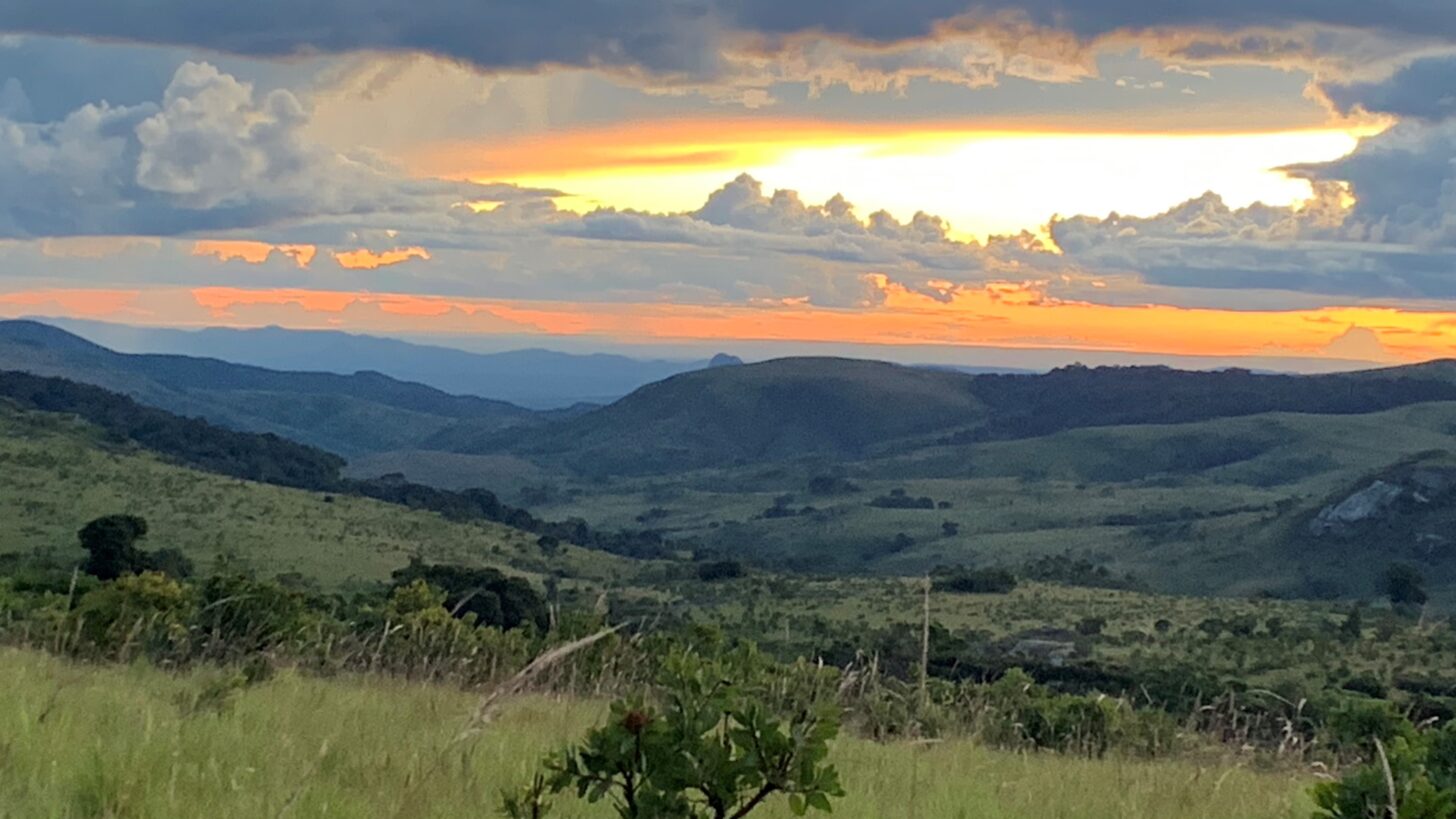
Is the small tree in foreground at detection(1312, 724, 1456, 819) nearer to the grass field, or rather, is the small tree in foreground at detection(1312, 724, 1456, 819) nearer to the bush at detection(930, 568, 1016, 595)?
the grass field

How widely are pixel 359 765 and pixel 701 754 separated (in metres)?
2.20

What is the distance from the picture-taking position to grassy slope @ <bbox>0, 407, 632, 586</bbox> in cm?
5619

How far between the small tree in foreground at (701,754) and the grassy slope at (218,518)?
48692 mm

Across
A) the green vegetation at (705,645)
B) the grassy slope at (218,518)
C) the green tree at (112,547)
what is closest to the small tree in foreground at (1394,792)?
the green vegetation at (705,645)

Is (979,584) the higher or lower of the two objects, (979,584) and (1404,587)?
the lower

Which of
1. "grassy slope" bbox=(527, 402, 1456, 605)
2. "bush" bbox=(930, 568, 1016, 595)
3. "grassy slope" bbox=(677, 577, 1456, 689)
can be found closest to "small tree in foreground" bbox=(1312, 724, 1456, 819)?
"grassy slope" bbox=(677, 577, 1456, 689)

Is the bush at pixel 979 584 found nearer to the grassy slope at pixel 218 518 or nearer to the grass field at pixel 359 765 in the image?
the grassy slope at pixel 218 518

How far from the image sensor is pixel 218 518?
64375 mm

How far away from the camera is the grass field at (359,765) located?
508cm

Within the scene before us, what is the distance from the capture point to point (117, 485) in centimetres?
6881

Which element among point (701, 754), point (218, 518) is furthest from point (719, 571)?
point (701, 754)

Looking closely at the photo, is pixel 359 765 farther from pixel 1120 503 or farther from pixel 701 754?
pixel 1120 503

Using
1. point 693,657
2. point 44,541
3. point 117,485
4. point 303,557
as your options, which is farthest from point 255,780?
point 117,485

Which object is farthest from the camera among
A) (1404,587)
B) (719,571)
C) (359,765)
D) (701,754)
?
(719,571)
